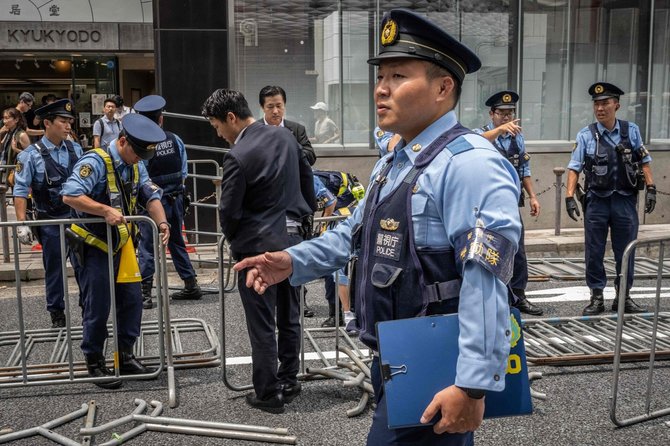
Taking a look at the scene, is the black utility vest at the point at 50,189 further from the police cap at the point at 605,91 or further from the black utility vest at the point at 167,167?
the police cap at the point at 605,91

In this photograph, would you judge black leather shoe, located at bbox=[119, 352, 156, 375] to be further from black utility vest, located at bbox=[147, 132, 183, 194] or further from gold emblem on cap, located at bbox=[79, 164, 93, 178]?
black utility vest, located at bbox=[147, 132, 183, 194]

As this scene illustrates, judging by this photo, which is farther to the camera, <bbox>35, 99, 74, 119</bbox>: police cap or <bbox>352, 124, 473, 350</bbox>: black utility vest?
<bbox>35, 99, 74, 119</bbox>: police cap

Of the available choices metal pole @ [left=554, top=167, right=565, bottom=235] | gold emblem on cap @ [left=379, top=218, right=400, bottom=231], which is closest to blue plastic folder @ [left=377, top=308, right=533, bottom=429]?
gold emblem on cap @ [left=379, top=218, right=400, bottom=231]

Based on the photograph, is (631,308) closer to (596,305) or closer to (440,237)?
(596,305)

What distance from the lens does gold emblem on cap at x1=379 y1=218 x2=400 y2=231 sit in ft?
7.49

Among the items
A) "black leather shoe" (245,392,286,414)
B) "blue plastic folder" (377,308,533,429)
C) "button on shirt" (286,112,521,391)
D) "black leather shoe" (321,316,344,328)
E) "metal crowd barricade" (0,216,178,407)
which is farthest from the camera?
"black leather shoe" (321,316,344,328)

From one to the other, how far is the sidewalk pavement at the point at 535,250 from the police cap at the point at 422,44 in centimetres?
712

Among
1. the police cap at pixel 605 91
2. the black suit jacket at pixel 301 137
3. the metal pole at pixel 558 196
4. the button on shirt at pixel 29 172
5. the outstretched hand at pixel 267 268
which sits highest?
the police cap at pixel 605 91

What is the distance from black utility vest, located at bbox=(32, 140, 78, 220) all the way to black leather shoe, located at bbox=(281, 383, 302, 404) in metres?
3.02

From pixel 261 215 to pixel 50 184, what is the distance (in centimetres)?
282

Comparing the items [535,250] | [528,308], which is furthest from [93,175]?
[535,250]

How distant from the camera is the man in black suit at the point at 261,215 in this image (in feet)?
15.0

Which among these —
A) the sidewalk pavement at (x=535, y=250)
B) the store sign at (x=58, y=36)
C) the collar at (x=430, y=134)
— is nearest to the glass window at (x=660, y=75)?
the sidewalk pavement at (x=535, y=250)

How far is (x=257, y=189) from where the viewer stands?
4625 mm
